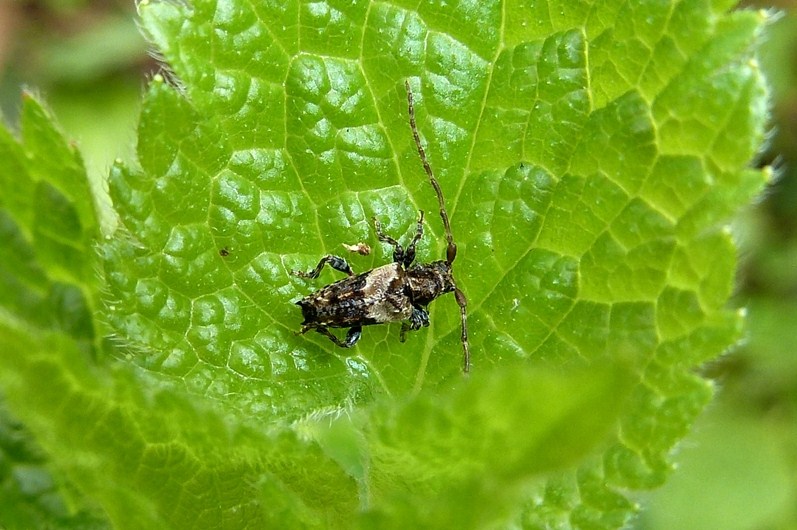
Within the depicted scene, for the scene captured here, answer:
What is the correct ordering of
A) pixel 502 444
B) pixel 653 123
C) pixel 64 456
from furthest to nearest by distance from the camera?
pixel 653 123, pixel 64 456, pixel 502 444

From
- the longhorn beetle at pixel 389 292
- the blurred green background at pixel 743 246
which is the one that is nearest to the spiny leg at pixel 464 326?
the longhorn beetle at pixel 389 292

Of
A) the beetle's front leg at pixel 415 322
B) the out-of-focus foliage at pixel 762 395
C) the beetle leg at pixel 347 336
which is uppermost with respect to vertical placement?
the out-of-focus foliage at pixel 762 395

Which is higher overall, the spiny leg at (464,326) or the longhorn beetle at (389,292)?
the longhorn beetle at (389,292)

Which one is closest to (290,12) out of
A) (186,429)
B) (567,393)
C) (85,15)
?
(186,429)

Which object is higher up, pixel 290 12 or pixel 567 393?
pixel 290 12

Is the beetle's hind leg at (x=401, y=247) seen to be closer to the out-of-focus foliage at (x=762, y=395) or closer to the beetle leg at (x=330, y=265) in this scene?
the beetle leg at (x=330, y=265)

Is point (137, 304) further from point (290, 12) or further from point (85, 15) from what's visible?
point (85, 15)
